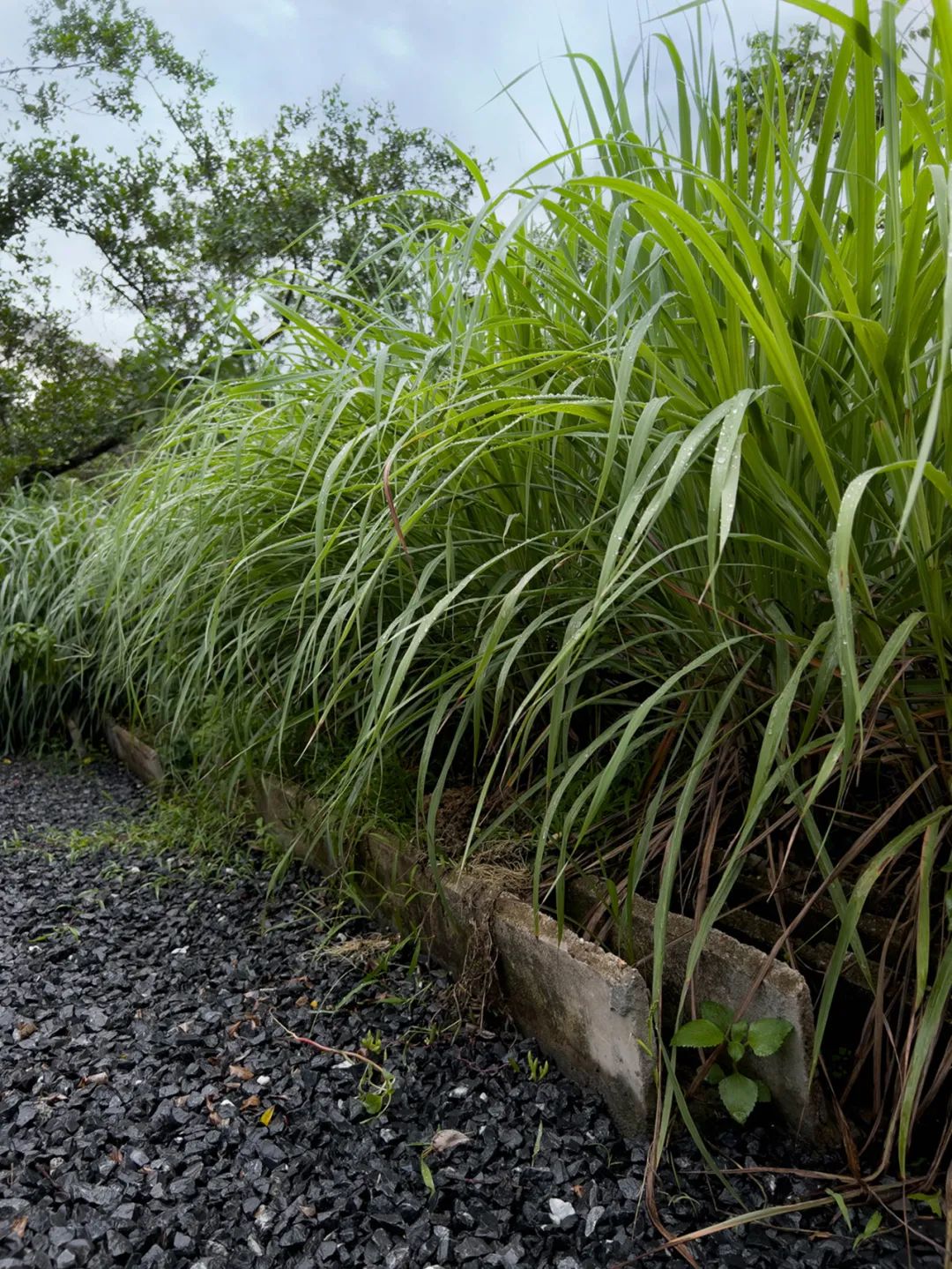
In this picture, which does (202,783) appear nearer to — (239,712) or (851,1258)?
(239,712)

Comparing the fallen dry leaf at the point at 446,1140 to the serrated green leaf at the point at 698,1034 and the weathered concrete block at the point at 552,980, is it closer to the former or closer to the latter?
the weathered concrete block at the point at 552,980

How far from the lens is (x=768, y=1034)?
94 centimetres

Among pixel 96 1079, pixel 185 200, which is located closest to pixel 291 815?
pixel 96 1079

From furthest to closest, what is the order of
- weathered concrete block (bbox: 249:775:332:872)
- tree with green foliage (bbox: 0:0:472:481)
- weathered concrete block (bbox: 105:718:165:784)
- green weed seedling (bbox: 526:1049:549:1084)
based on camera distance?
tree with green foliage (bbox: 0:0:472:481) < weathered concrete block (bbox: 105:718:165:784) < weathered concrete block (bbox: 249:775:332:872) < green weed seedling (bbox: 526:1049:549:1084)

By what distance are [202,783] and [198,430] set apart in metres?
0.86

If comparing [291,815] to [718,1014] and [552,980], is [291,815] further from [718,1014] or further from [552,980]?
[718,1014]

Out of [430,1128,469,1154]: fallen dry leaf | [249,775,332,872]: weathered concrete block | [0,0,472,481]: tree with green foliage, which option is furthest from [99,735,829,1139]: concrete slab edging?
[0,0,472,481]: tree with green foliage

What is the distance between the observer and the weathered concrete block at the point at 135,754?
8.84 ft

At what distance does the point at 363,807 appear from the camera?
1.58 meters

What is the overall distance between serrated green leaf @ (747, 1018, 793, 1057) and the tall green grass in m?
0.09

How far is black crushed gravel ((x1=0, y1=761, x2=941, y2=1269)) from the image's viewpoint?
893 mm

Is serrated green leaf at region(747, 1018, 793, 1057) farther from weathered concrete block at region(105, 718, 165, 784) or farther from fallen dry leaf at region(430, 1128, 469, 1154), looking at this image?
weathered concrete block at region(105, 718, 165, 784)

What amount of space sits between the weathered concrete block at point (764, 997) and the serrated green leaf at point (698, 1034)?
4 centimetres

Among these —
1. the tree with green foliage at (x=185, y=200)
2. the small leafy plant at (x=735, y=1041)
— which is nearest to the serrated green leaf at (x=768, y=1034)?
the small leafy plant at (x=735, y=1041)
